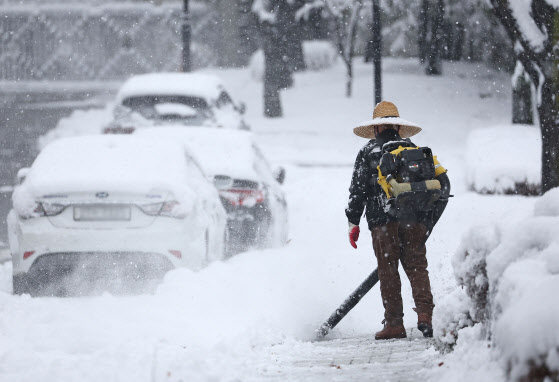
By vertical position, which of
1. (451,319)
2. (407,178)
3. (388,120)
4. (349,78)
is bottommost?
(349,78)

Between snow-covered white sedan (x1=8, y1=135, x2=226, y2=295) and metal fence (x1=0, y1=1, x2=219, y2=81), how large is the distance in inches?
1401

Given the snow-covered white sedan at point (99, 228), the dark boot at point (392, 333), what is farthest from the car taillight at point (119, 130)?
the dark boot at point (392, 333)

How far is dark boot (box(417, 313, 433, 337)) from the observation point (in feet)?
18.5

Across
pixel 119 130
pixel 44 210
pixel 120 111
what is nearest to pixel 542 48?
pixel 44 210

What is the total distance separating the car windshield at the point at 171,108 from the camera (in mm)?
12266

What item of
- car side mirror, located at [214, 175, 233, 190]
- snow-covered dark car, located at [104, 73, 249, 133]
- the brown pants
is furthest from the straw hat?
snow-covered dark car, located at [104, 73, 249, 133]

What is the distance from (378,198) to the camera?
576 cm

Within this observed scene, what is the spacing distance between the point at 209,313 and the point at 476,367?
2.86m

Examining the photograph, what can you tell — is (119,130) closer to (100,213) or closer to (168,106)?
(168,106)

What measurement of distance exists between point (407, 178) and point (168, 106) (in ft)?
24.3

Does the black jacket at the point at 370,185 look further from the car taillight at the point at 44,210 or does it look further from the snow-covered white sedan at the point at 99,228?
the car taillight at the point at 44,210

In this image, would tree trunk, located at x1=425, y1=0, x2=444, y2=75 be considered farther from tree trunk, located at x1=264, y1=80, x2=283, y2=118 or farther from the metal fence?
the metal fence

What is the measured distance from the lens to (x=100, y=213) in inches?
265

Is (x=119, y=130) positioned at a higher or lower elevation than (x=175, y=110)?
lower
